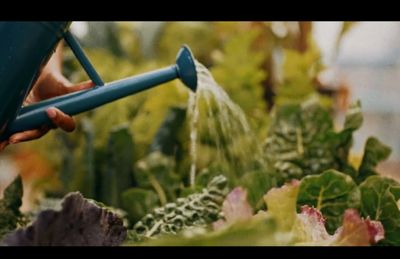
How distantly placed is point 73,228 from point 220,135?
788 millimetres

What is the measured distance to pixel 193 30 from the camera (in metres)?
1.93

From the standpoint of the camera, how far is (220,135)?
127 cm

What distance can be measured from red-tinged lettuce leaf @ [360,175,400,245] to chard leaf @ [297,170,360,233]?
1cm

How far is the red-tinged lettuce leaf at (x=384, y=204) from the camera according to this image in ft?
2.14

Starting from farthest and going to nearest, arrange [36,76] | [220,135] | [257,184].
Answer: [220,135], [257,184], [36,76]

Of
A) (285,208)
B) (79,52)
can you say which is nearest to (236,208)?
(285,208)

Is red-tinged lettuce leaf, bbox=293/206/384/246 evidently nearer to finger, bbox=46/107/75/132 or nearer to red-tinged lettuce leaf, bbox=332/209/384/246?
red-tinged lettuce leaf, bbox=332/209/384/246

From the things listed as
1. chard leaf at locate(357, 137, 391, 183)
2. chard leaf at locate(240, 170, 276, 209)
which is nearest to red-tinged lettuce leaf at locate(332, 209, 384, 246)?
chard leaf at locate(240, 170, 276, 209)

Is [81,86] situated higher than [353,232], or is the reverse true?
[81,86]

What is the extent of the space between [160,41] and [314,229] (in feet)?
4.64

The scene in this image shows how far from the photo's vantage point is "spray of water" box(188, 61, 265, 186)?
90cm

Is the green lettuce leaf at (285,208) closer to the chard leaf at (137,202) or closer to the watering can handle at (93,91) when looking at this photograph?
the watering can handle at (93,91)

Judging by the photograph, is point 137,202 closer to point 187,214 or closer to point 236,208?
point 187,214
